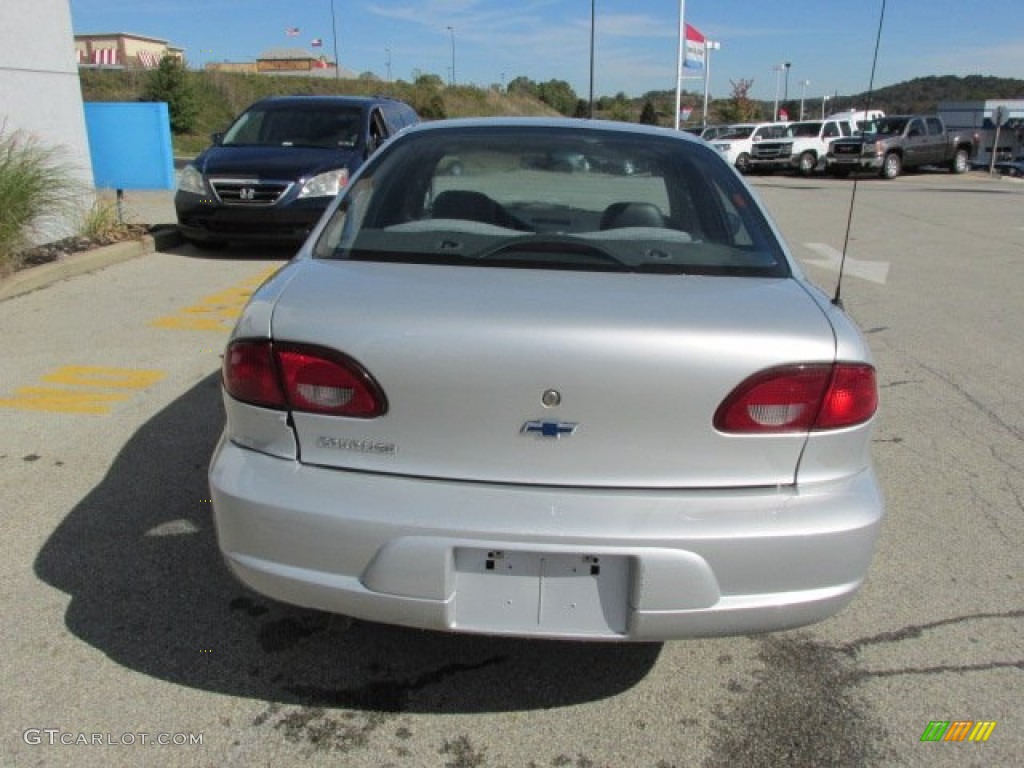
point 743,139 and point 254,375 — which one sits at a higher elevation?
point 254,375

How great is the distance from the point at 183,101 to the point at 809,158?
28259mm

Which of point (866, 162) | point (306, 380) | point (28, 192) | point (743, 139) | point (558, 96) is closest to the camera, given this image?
point (306, 380)

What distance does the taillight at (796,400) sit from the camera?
214cm

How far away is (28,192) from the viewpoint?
7828mm

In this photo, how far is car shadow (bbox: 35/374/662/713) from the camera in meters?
2.56

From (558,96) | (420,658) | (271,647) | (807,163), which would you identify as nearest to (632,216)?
(420,658)

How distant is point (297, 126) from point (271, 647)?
8.88 meters

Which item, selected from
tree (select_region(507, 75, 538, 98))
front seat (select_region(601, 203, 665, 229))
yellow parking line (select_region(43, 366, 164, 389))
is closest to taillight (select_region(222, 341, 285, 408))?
front seat (select_region(601, 203, 665, 229))

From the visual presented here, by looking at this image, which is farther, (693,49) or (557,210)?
(693,49)

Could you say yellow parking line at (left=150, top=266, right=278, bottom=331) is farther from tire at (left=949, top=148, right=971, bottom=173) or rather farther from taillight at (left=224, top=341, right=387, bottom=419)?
tire at (left=949, top=148, right=971, bottom=173)

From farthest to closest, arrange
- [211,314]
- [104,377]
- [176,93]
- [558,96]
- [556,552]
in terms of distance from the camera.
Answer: [558,96]
[176,93]
[211,314]
[104,377]
[556,552]

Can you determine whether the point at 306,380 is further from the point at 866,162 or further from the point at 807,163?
the point at 807,163

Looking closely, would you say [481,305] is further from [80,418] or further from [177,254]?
[177,254]

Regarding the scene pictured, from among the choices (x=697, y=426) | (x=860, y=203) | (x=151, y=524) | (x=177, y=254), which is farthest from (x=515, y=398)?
(x=860, y=203)
